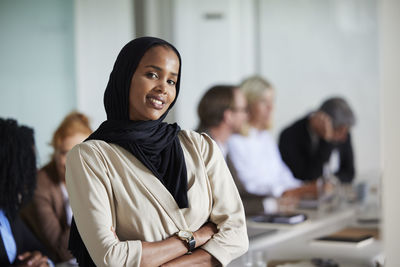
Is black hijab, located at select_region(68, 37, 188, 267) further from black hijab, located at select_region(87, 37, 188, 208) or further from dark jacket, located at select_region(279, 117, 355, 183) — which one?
dark jacket, located at select_region(279, 117, 355, 183)

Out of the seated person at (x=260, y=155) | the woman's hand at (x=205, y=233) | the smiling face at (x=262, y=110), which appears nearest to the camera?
the woman's hand at (x=205, y=233)

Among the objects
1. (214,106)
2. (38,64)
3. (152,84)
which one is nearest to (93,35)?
(38,64)

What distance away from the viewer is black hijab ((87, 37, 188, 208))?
1487mm

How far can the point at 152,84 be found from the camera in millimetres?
1480

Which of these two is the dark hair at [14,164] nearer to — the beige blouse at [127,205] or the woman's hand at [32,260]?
the woman's hand at [32,260]

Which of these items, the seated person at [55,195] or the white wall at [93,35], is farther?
the white wall at [93,35]

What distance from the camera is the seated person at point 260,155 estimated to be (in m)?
4.45

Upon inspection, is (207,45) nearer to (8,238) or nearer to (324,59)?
(324,59)

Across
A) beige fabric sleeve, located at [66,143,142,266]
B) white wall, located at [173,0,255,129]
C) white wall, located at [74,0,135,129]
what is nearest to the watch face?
beige fabric sleeve, located at [66,143,142,266]

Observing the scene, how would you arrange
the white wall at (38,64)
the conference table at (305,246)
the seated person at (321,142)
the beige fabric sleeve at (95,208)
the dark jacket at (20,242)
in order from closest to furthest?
the beige fabric sleeve at (95,208) < the dark jacket at (20,242) < the conference table at (305,246) < the white wall at (38,64) < the seated person at (321,142)

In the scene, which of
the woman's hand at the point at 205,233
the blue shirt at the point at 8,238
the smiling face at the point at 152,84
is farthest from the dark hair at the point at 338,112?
the smiling face at the point at 152,84

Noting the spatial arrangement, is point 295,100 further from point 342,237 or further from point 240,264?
point 240,264

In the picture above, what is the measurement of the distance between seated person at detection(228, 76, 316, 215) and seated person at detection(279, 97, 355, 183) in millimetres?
164

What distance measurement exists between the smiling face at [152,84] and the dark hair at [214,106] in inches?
94.4
